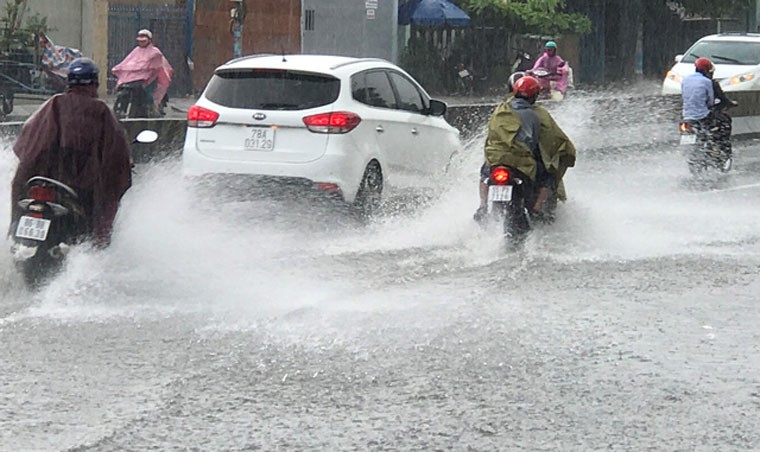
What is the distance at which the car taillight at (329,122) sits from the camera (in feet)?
45.0

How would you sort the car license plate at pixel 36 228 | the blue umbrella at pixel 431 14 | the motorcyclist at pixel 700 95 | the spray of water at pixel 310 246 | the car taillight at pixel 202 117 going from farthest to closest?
the blue umbrella at pixel 431 14, the motorcyclist at pixel 700 95, the car taillight at pixel 202 117, the spray of water at pixel 310 246, the car license plate at pixel 36 228

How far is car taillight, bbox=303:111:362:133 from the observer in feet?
45.0

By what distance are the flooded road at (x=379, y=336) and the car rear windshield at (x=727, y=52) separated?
16634 mm

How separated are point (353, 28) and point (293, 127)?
80.2 feet

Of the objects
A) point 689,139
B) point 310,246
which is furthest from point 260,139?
point 689,139

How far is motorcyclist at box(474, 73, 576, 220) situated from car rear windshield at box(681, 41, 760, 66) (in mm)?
18575

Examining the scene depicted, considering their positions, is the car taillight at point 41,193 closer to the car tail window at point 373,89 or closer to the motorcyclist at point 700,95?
the car tail window at point 373,89

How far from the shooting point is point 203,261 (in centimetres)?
1155

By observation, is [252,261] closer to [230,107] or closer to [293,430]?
[230,107]

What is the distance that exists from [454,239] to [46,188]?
450cm

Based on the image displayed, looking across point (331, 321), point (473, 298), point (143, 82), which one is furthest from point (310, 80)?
point (143, 82)

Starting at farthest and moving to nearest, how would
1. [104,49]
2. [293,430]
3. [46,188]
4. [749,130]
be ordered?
1. [104,49]
2. [749,130]
3. [46,188]
4. [293,430]

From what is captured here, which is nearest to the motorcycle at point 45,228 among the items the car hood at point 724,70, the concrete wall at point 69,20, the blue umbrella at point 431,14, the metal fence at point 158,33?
the car hood at point 724,70

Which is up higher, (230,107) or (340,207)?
(230,107)
